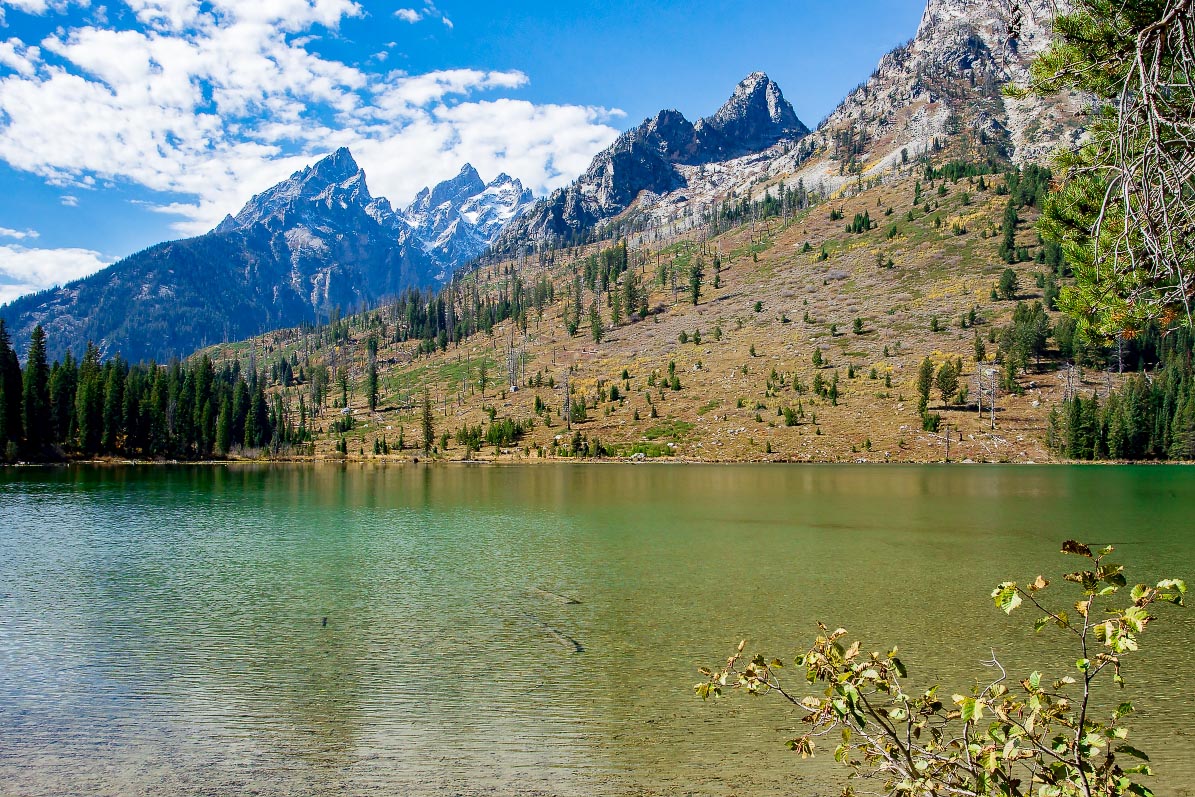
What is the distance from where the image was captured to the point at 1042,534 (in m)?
37.9

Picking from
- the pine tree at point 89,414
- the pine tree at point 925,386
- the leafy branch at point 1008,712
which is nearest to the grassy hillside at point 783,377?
the pine tree at point 925,386

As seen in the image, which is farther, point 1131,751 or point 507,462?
point 507,462

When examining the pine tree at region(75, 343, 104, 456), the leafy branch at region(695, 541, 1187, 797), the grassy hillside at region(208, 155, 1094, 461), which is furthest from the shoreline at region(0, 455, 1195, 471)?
the leafy branch at region(695, 541, 1187, 797)

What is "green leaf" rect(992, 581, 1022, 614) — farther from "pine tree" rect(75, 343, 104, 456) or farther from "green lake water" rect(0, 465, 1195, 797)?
"pine tree" rect(75, 343, 104, 456)

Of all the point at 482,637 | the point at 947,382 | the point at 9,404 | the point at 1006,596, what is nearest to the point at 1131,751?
the point at 1006,596

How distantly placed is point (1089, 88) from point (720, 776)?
12997 mm

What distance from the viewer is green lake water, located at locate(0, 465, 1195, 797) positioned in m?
11.8

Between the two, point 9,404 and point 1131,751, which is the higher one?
point 9,404

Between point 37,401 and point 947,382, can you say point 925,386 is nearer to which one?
point 947,382

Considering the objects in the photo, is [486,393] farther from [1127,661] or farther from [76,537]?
[1127,661]

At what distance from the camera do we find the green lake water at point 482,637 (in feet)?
38.8

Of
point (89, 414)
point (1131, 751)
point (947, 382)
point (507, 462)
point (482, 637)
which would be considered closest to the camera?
point (1131, 751)

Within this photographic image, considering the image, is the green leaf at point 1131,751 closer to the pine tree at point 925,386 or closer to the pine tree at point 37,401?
the pine tree at point 925,386

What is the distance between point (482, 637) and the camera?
63.2ft
